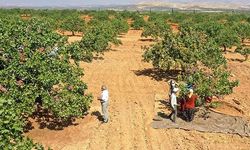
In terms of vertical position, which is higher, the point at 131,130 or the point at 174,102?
the point at 174,102

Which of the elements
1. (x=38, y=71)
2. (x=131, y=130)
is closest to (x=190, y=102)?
(x=131, y=130)

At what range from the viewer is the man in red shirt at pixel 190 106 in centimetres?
1555

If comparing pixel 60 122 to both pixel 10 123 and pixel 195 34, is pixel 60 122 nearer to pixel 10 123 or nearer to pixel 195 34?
pixel 10 123

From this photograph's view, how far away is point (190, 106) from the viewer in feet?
51.7

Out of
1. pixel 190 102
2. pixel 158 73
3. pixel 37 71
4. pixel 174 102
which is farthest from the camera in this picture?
pixel 158 73

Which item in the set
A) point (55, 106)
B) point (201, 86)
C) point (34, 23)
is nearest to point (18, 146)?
point (55, 106)

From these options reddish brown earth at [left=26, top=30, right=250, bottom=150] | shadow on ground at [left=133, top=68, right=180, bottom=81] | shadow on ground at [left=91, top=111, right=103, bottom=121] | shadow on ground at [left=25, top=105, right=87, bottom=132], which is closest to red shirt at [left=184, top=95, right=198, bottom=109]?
reddish brown earth at [left=26, top=30, right=250, bottom=150]

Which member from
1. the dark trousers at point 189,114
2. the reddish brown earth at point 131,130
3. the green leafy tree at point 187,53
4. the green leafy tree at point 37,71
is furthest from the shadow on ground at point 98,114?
the green leafy tree at point 187,53

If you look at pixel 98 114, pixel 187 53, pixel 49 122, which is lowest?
pixel 98 114

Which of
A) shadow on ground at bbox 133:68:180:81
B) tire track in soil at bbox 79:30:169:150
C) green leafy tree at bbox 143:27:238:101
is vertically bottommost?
shadow on ground at bbox 133:68:180:81

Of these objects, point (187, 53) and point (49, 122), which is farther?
point (187, 53)

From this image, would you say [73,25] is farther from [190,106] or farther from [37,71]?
[37,71]

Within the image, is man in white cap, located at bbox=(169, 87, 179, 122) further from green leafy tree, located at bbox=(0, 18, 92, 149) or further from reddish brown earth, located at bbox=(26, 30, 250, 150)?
green leafy tree, located at bbox=(0, 18, 92, 149)

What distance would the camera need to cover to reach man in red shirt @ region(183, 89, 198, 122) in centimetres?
1555
